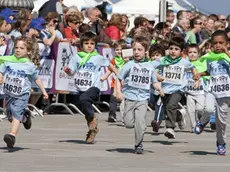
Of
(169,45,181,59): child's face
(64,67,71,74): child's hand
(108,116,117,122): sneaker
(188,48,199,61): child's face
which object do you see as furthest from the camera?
(108,116,117,122): sneaker

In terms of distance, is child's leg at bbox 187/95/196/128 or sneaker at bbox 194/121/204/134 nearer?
sneaker at bbox 194/121/204/134

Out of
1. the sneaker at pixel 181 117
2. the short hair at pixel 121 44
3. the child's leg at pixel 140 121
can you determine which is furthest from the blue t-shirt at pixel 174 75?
the short hair at pixel 121 44

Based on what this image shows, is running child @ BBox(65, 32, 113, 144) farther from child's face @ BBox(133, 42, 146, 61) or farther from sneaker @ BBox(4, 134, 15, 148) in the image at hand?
sneaker @ BBox(4, 134, 15, 148)

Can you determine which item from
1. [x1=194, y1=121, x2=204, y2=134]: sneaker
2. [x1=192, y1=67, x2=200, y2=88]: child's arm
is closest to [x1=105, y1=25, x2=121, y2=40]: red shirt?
[x1=192, y1=67, x2=200, y2=88]: child's arm

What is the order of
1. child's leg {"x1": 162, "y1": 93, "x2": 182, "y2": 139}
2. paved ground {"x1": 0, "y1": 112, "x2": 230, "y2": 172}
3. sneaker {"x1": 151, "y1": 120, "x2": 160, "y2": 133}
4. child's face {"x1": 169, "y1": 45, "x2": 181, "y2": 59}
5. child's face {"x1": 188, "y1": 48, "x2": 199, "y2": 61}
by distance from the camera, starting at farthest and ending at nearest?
child's face {"x1": 188, "y1": 48, "x2": 199, "y2": 61} < sneaker {"x1": 151, "y1": 120, "x2": 160, "y2": 133} < child's face {"x1": 169, "y1": 45, "x2": 181, "y2": 59} < child's leg {"x1": 162, "y1": 93, "x2": 182, "y2": 139} < paved ground {"x1": 0, "y1": 112, "x2": 230, "y2": 172}

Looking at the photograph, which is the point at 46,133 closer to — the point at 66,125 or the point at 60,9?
the point at 66,125

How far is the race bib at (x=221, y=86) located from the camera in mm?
14914

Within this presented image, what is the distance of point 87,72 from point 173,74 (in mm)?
1648

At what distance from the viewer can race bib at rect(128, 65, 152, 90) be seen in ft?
50.5

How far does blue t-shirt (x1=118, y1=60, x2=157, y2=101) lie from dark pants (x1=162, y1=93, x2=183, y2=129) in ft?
7.41

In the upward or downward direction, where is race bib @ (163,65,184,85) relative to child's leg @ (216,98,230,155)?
upward

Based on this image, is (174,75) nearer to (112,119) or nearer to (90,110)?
(90,110)

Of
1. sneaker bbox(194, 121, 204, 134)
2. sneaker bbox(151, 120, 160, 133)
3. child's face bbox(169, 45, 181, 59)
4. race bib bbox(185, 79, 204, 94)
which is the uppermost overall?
child's face bbox(169, 45, 181, 59)

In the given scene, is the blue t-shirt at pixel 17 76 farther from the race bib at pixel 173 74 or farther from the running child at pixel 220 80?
the race bib at pixel 173 74
